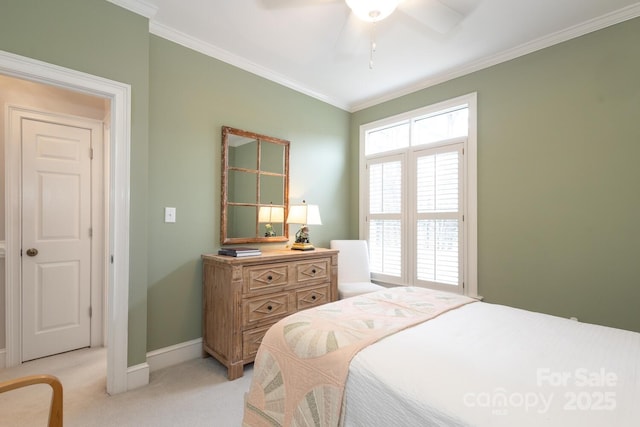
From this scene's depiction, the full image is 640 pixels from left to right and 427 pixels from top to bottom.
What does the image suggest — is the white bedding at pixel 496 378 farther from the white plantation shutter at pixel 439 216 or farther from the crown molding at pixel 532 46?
the crown molding at pixel 532 46

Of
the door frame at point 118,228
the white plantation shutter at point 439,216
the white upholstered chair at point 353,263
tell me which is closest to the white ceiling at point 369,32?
the door frame at point 118,228

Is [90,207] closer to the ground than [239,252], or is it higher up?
higher up

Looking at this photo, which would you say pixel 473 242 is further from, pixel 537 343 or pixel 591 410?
pixel 591 410

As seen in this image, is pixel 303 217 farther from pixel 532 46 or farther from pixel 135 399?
pixel 532 46

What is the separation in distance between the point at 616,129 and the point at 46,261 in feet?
15.9

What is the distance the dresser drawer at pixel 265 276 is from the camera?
92.7 inches

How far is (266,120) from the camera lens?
312 cm

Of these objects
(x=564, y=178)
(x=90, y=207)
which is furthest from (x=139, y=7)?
(x=564, y=178)

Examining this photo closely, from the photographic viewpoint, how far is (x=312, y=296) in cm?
281

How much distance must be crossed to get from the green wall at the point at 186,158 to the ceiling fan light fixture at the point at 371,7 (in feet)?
4.98

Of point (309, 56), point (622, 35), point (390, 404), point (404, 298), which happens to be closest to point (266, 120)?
point (309, 56)

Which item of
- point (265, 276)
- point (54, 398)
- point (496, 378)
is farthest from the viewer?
point (265, 276)

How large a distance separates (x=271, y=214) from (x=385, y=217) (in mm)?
1446

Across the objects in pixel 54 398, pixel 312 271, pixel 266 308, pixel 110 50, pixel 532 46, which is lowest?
pixel 266 308
